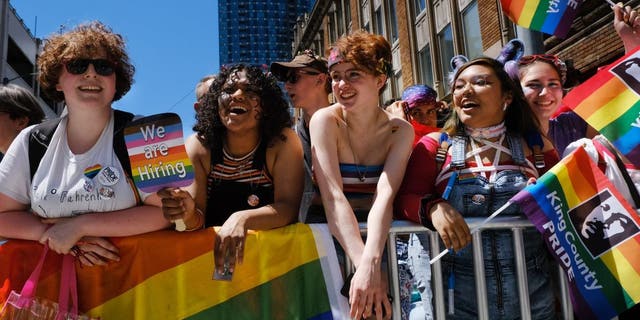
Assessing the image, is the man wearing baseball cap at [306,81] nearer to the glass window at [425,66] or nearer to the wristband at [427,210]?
the wristband at [427,210]

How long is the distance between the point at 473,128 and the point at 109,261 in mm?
1995

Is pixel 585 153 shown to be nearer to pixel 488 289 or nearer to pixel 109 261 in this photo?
pixel 488 289

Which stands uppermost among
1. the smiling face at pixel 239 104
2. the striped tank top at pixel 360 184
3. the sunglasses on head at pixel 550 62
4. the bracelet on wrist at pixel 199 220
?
the sunglasses on head at pixel 550 62

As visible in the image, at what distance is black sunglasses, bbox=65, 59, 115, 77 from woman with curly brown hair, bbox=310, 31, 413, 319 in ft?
3.63

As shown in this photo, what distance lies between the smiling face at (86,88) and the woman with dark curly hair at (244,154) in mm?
521

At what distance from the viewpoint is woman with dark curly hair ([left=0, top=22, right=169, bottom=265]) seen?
7.67 feet

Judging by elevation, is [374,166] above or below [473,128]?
below

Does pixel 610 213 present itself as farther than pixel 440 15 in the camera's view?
No

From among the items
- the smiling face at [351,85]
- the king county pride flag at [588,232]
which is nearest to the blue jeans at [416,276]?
the king county pride flag at [588,232]

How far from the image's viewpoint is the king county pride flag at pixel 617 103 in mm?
2594

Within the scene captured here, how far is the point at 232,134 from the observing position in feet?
9.41

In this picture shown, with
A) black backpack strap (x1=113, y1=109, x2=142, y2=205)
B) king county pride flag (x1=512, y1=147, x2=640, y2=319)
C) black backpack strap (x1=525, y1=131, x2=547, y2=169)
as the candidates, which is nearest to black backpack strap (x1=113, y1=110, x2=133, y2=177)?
black backpack strap (x1=113, y1=109, x2=142, y2=205)

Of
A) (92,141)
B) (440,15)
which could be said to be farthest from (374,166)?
(440,15)

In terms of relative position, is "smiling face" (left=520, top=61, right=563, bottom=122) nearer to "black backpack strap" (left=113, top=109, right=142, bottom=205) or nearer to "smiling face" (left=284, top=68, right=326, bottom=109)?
"smiling face" (left=284, top=68, right=326, bottom=109)
